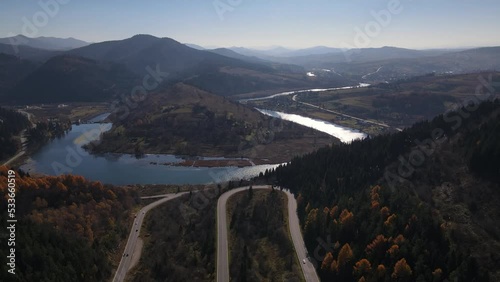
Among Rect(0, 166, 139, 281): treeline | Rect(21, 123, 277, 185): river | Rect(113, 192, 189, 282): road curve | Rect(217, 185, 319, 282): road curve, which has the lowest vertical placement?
Rect(21, 123, 277, 185): river

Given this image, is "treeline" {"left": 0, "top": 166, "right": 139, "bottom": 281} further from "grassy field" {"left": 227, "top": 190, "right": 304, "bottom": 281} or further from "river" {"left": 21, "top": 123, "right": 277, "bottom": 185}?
"river" {"left": 21, "top": 123, "right": 277, "bottom": 185}

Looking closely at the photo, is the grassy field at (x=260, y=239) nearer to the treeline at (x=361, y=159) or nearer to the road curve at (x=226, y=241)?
the road curve at (x=226, y=241)

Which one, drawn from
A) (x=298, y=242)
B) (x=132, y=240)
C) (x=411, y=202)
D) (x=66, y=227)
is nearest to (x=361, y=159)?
(x=411, y=202)

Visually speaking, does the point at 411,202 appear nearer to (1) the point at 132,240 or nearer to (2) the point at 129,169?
(1) the point at 132,240

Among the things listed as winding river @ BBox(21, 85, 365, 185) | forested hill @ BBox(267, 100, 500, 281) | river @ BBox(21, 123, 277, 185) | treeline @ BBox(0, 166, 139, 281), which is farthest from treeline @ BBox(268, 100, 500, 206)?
treeline @ BBox(0, 166, 139, 281)

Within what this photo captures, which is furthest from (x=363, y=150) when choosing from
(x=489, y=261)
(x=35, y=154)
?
(x=35, y=154)

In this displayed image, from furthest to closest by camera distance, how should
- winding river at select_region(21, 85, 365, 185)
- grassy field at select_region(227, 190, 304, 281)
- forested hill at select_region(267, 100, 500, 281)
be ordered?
winding river at select_region(21, 85, 365, 185)
grassy field at select_region(227, 190, 304, 281)
forested hill at select_region(267, 100, 500, 281)

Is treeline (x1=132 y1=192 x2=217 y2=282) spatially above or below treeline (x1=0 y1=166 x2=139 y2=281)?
below
